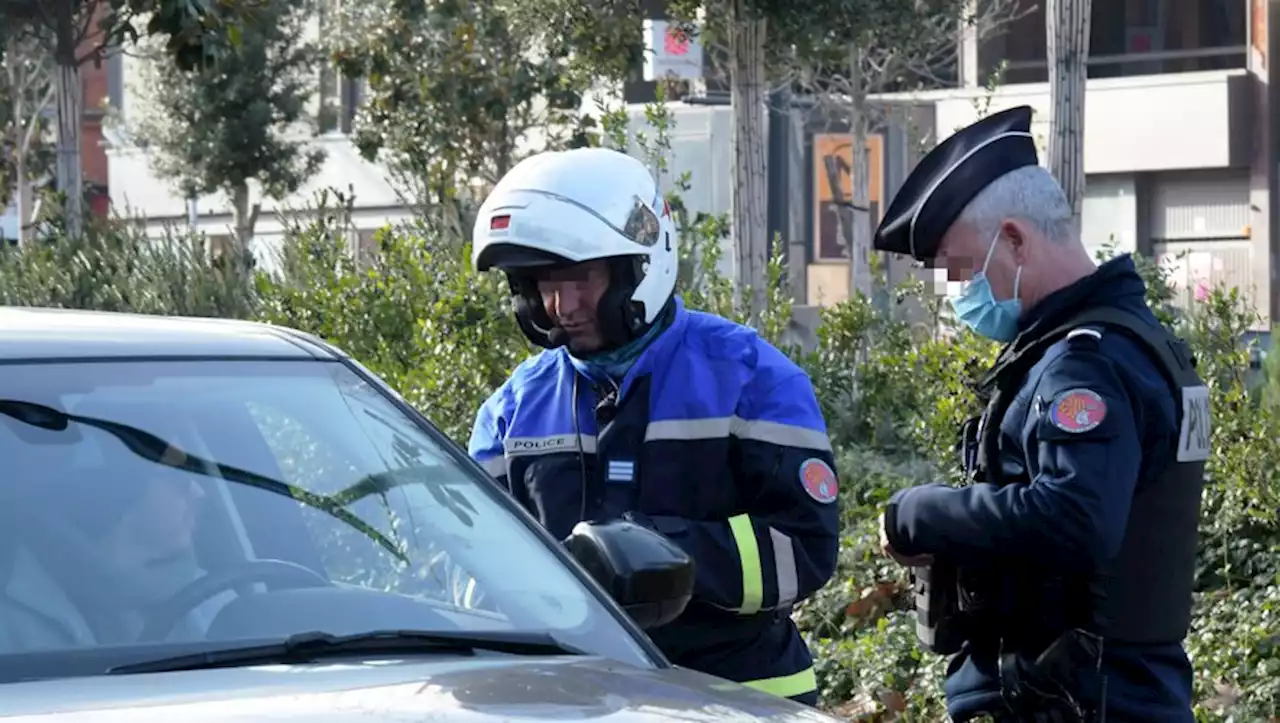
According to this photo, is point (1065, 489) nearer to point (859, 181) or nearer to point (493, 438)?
point (493, 438)

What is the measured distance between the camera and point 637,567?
339 centimetres

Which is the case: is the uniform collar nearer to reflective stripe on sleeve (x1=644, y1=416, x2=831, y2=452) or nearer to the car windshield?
reflective stripe on sleeve (x1=644, y1=416, x2=831, y2=452)

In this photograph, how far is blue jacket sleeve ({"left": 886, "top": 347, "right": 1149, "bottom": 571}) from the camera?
148 inches

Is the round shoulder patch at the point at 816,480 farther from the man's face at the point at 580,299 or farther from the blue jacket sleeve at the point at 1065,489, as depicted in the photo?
the man's face at the point at 580,299

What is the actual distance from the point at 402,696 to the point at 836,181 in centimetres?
2930

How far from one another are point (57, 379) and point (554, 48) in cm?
1176

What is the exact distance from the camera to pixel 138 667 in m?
2.89

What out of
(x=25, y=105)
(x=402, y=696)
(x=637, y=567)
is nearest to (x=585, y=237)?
(x=637, y=567)

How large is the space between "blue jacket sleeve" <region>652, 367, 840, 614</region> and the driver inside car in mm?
1006

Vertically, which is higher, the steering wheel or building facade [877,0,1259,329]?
building facade [877,0,1259,329]

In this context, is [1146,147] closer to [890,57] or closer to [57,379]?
[890,57]

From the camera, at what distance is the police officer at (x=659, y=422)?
398 centimetres

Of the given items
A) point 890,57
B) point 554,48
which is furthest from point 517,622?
point 890,57

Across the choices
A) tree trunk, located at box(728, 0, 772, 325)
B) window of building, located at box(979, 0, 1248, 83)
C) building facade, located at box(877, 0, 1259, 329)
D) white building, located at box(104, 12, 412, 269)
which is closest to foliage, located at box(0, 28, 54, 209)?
white building, located at box(104, 12, 412, 269)
